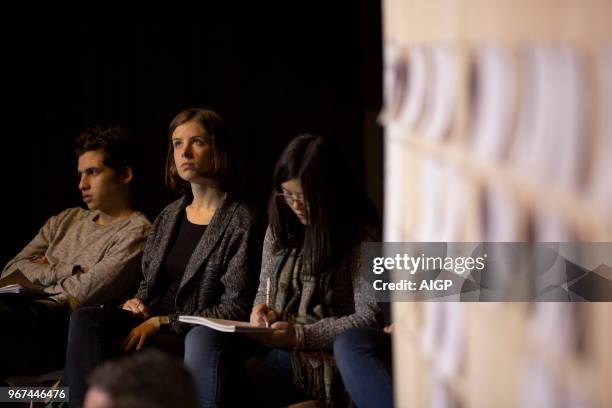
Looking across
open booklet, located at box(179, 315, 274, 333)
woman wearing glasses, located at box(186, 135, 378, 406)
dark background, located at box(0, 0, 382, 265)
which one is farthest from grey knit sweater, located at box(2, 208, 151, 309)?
open booklet, located at box(179, 315, 274, 333)

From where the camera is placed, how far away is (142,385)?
98cm

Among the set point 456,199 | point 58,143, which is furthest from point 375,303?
point 58,143

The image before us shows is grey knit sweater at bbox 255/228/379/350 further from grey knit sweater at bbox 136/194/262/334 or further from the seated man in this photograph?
the seated man

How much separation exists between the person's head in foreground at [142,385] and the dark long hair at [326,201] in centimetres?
93

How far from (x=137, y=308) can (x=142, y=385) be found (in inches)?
48.5

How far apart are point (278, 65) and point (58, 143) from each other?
0.77 metres

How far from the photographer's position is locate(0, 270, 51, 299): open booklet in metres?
2.12

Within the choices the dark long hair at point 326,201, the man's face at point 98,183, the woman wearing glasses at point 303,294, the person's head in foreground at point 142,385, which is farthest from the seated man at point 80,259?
the person's head in foreground at point 142,385

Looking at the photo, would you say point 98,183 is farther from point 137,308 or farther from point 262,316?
point 262,316

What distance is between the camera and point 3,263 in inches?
110

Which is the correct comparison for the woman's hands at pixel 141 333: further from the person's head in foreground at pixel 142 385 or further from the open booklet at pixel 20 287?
the person's head in foreground at pixel 142 385

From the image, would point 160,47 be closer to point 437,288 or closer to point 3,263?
point 3,263

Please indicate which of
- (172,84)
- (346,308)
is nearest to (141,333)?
(346,308)

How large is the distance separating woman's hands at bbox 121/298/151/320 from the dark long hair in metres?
0.48
